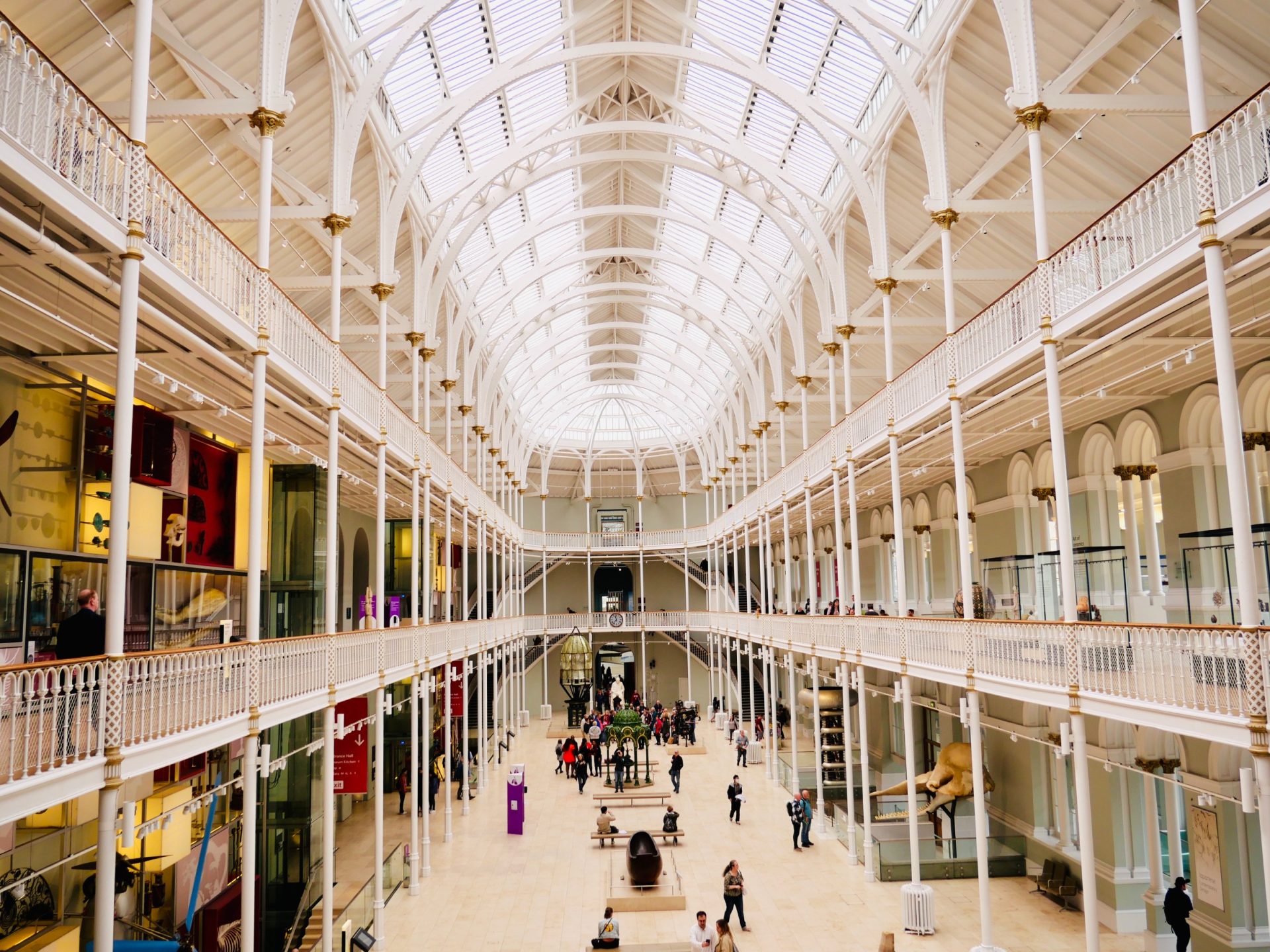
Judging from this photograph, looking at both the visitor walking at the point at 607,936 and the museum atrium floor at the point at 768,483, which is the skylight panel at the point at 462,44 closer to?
the museum atrium floor at the point at 768,483

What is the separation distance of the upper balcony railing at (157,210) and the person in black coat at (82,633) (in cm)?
353

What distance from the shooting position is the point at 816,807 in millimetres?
26344

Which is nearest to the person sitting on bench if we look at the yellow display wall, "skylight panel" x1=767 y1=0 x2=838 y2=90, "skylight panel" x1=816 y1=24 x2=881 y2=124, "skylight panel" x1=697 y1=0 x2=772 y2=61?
the yellow display wall

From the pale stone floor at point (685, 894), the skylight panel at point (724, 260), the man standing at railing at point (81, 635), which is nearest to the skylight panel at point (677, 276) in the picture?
the skylight panel at point (724, 260)

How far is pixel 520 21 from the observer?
863 inches

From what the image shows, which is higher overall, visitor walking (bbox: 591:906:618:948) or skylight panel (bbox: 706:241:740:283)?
skylight panel (bbox: 706:241:740:283)

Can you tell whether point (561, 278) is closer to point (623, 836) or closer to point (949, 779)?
point (623, 836)

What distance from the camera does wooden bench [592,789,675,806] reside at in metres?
28.0

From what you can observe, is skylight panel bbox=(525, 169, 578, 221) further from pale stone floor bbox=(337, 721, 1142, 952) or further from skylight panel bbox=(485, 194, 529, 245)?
pale stone floor bbox=(337, 721, 1142, 952)

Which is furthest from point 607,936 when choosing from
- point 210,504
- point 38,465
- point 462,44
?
point 462,44

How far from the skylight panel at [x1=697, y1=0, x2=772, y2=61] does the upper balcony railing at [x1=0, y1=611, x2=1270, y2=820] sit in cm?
1384

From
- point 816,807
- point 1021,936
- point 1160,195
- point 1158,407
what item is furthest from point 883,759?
point 1160,195

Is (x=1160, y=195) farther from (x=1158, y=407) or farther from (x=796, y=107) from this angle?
(x=796, y=107)

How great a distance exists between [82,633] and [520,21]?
17999mm
